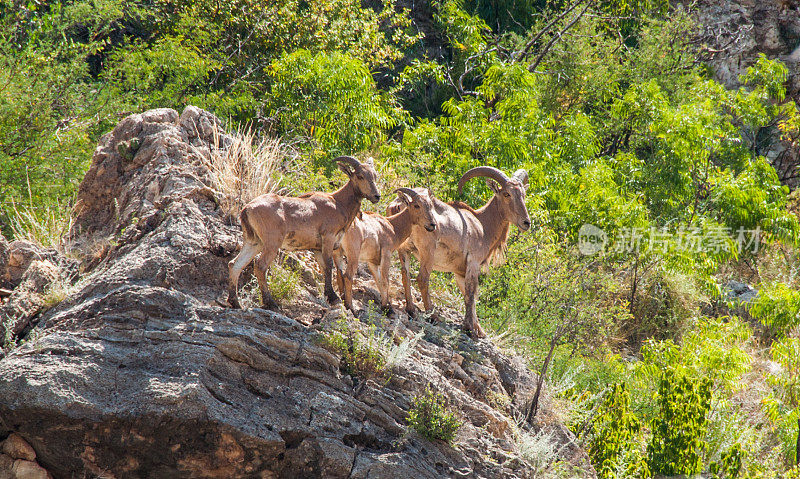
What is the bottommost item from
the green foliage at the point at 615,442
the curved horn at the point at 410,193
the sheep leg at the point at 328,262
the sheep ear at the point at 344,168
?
the green foliage at the point at 615,442

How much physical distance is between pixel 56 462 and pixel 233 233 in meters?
3.74

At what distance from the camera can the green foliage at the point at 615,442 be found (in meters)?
12.3

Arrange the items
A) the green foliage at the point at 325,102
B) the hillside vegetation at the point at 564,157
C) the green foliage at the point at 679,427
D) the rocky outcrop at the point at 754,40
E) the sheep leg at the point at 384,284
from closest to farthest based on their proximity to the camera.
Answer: the sheep leg at the point at 384,284 → the green foliage at the point at 679,427 → the hillside vegetation at the point at 564,157 → the green foliage at the point at 325,102 → the rocky outcrop at the point at 754,40

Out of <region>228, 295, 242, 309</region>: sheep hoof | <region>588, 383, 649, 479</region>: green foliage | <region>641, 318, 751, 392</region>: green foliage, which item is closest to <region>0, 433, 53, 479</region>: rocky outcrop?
<region>228, 295, 242, 309</region>: sheep hoof

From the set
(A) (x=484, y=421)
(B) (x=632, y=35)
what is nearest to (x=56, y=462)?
(A) (x=484, y=421)

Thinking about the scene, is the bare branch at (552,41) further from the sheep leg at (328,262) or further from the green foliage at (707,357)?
the sheep leg at (328,262)

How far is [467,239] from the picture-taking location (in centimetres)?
1254

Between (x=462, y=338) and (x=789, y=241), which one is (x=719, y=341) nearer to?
(x=462, y=338)

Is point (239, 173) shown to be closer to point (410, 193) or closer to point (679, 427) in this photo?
point (410, 193)

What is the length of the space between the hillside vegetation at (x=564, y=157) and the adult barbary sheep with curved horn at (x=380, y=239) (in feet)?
5.87

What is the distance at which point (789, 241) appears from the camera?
23.9m

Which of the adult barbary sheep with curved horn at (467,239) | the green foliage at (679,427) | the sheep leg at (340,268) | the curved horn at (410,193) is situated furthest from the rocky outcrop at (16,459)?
the green foliage at (679,427)

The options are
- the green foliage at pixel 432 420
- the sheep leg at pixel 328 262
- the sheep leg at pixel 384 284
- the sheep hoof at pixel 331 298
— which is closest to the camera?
the green foliage at pixel 432 420

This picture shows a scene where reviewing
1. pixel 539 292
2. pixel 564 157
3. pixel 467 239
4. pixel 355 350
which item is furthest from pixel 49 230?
pixel 564 157
